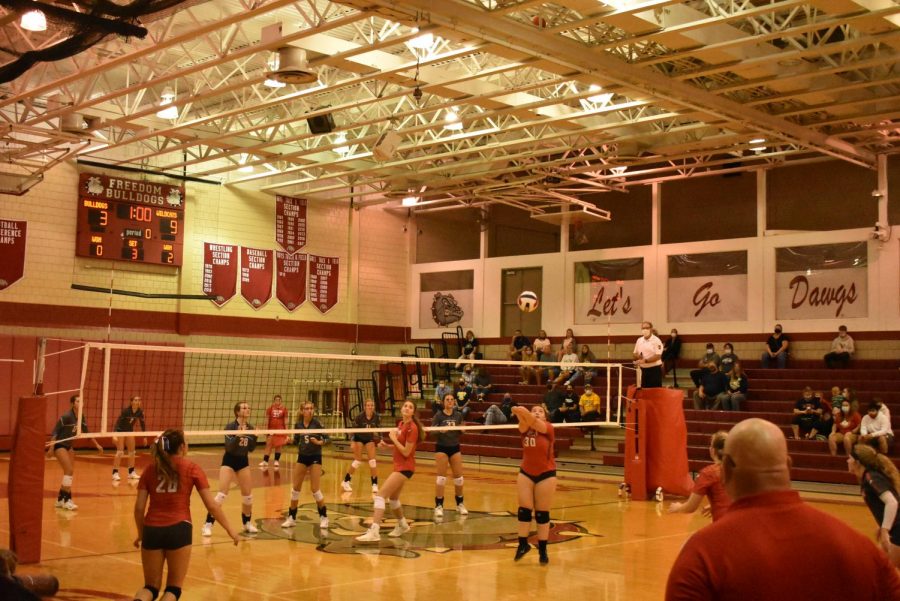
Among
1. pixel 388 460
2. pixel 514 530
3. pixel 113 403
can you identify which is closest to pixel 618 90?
pixel 514 530

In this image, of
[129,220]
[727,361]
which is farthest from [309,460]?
[129,220]

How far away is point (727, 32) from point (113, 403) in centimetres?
1589

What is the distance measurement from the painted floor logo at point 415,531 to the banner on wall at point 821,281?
12152 mm

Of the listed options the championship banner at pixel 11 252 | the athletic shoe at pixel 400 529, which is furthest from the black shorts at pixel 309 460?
the championship banner at pixel 11 252

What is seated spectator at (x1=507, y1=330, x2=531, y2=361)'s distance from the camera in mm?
27406

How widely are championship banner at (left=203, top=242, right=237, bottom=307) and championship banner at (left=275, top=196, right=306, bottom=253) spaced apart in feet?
5.50

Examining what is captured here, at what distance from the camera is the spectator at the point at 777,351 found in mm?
23188

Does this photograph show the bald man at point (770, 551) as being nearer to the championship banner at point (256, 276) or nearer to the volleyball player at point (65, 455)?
the volleyball player at point (65, 455)

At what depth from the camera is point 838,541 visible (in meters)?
2.68

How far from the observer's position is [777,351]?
916 inches

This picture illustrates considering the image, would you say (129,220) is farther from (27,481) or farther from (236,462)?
(27,481)

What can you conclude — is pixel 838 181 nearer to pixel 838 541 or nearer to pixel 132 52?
pixel 132 52

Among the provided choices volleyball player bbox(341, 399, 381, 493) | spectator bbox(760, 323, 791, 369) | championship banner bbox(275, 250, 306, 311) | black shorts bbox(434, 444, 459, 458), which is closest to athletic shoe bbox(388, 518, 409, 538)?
volleyball player bbox(341, 399, 381, 493)

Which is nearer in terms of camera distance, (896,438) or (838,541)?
(838,541)
